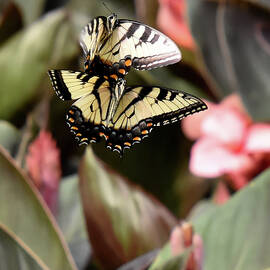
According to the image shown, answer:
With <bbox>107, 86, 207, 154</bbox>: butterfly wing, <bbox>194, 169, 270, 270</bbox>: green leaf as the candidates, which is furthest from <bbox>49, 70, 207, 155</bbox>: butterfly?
<bbox>194, 169, 270, 270</bbox>: green leaf

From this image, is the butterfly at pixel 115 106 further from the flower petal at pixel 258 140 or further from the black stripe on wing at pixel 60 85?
the flower petal at pixel 258 140

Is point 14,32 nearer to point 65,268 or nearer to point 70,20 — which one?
point 70,20

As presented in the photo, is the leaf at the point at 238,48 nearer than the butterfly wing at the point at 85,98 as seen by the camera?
No

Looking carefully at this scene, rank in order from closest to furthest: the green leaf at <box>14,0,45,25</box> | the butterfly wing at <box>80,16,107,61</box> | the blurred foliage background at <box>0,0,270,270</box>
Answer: the butterfly wing at <box>80,16,107,61</box>
the blurred foliage background at <box>0,0,270,270</box>
the green leaf at <box>14,0,45,25</box>

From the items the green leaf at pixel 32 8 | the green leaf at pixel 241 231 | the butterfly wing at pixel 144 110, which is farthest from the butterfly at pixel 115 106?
the green leaf at pixel 32 8

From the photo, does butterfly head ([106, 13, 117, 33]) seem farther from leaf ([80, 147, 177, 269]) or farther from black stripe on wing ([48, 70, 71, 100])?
leaf ([80, 147, 177, 269])

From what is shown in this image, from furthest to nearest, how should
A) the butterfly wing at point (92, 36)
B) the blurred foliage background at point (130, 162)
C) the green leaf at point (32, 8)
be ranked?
the green leaf at point (32, 8), the blurred foliage background at point (130, 162), the butterfly wing at point (92, 36)
